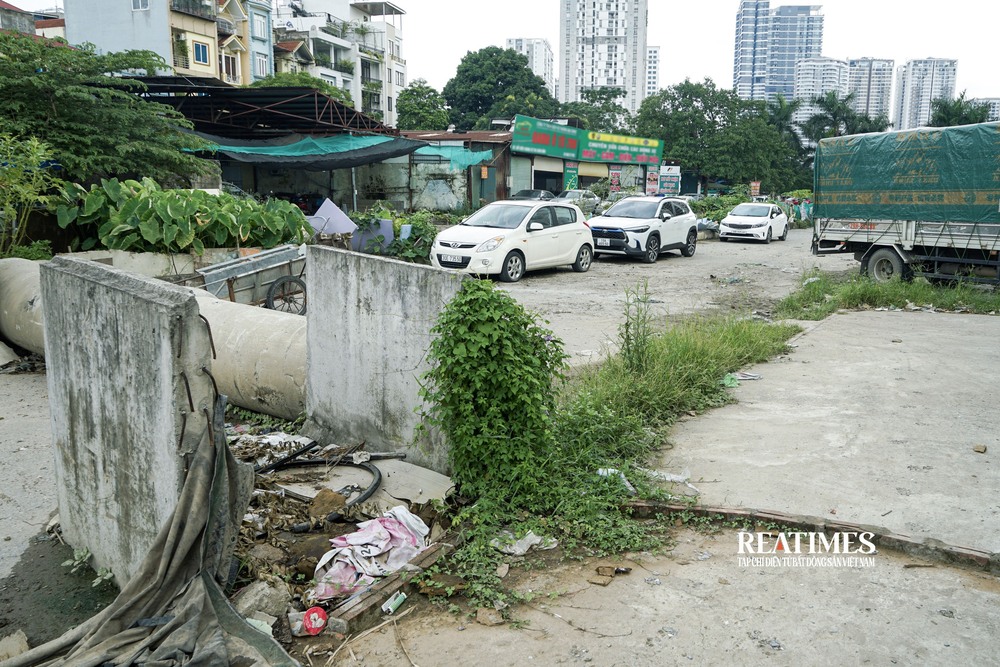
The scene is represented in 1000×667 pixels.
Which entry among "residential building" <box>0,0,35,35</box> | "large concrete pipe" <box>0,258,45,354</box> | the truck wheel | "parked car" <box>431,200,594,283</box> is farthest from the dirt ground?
"residential building" <box>0,0,35,35</box>

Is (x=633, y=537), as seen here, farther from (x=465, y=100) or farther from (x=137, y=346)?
(x=465, y=100)

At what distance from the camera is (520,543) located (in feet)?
13.9

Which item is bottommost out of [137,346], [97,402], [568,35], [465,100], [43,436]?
[43,436]

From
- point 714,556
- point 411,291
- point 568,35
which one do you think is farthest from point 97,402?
point 568,35

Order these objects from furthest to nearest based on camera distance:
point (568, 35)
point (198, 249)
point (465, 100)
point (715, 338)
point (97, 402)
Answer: point (568, 35), point (465, 100), point (198, 249), point (715, 338), point (97, 402)

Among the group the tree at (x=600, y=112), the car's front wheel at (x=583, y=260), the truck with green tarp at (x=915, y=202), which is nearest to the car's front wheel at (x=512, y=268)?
the car's front wheel at (x=583, y=260)

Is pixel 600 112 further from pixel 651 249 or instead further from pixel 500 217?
pixel 500 217

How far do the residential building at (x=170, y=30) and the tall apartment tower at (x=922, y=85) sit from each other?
372 ft

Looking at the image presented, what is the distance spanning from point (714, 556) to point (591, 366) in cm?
382

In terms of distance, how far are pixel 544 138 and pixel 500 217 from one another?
67.5ft

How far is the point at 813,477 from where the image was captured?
509 centimetres

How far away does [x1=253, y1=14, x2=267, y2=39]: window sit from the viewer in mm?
51875

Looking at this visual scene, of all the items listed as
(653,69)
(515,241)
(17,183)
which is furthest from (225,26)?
(653,69)

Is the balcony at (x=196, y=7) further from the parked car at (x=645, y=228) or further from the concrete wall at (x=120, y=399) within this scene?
the concrete wall at (x=120, y=399)
